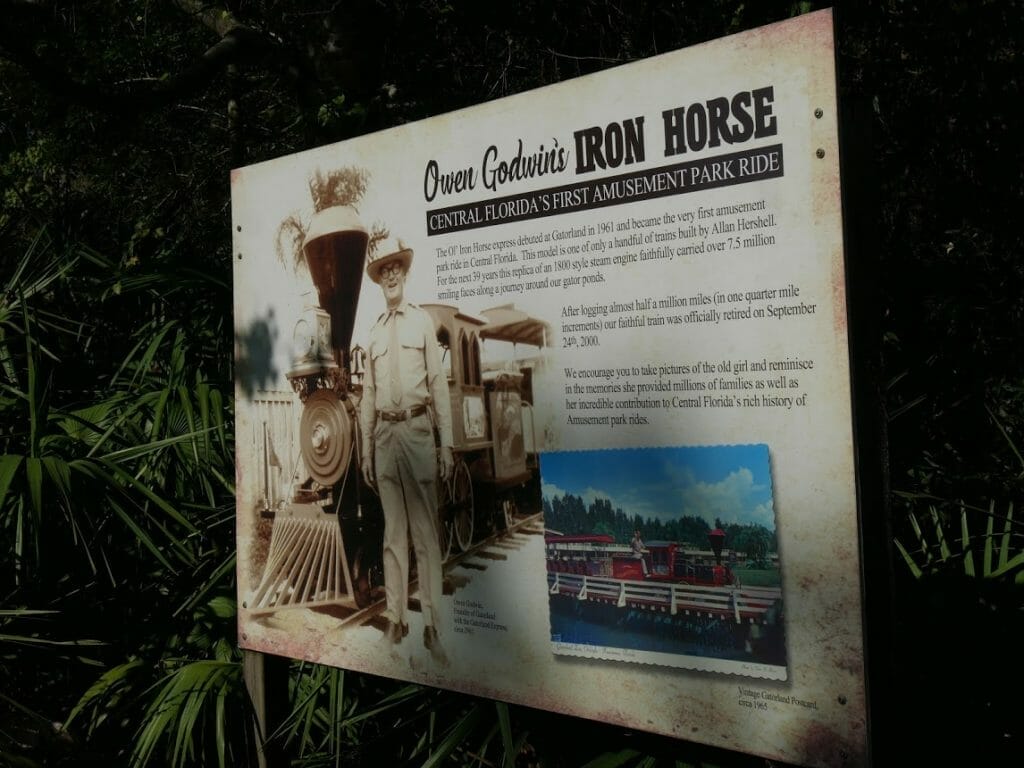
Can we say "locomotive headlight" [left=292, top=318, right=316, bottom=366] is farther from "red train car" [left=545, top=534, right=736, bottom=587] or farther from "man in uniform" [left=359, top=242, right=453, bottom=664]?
"red train car" [left=545, top=534, right=736, bottom=587]

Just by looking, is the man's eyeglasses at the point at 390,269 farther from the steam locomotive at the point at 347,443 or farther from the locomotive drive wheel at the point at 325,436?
the locomotive drive wheel at the point at 325,436

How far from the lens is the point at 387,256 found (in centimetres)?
232

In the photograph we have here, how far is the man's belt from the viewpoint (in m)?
2.26

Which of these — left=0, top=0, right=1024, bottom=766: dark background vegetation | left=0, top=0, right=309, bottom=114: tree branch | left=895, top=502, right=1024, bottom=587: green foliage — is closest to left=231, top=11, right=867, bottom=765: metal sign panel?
left=0, top=0, right=1024, bottom=766: dark background vegetation

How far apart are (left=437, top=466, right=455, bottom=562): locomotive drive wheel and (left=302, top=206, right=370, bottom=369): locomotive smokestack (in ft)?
1.35

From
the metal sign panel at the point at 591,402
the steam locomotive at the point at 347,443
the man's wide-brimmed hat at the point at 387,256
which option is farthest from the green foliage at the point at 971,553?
the man's wide-brimmed hat at the point at 387,256

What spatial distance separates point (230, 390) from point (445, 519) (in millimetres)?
1541

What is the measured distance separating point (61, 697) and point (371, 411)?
1.70m

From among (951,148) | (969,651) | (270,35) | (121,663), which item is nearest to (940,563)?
(969,651)

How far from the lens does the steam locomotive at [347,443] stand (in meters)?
2.10

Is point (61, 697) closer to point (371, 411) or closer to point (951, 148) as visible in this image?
point (371, 411)

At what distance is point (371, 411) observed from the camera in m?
2.36

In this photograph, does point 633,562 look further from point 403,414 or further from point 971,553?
point 971,553

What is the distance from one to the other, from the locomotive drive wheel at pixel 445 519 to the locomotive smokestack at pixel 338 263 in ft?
1.35
